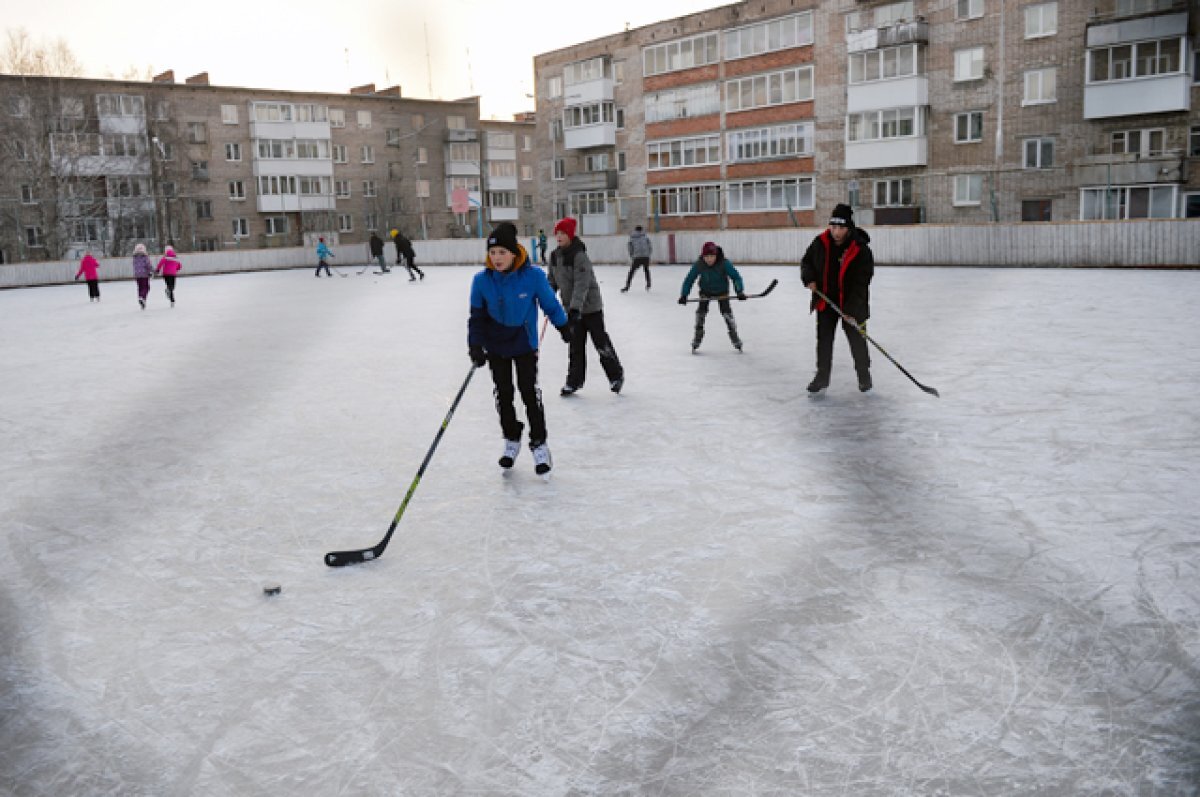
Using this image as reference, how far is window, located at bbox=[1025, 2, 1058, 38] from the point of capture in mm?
35688

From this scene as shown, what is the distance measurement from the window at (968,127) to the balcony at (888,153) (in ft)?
4.03

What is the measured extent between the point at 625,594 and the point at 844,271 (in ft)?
17.6

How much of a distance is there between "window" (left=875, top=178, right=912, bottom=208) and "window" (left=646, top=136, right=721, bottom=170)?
9.33 m

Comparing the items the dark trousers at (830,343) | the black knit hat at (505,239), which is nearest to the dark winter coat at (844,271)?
the dark trousers at (830,343)

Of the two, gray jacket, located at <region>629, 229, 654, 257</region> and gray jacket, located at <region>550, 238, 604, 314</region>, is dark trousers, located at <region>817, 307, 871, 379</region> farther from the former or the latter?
gray jacket, located at <region>629, 229, 654, 257</region>

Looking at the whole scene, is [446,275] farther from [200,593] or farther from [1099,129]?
[200,593]

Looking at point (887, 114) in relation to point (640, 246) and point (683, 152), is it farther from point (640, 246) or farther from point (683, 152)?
point (640, 246)

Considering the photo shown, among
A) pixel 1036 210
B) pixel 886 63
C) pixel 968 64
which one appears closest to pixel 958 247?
pixel 1036 210

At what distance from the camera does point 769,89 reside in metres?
45.4

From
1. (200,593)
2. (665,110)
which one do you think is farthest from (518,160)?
(200,593)

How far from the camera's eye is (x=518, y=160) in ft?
252

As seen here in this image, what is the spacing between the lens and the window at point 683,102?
157 feet

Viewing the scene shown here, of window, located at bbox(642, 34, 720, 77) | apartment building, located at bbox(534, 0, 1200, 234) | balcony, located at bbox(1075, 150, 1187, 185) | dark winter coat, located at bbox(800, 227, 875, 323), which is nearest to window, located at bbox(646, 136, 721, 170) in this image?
apartment building, located at bbox(534, 0, 1200, 234)

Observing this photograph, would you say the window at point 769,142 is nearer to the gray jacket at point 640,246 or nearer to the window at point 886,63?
the window at point 886,63
